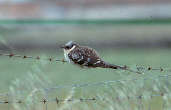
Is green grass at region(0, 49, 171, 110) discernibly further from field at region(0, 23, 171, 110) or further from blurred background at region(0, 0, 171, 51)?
blurred background at region(0, 0, 171, 51)

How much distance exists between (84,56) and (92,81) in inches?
254

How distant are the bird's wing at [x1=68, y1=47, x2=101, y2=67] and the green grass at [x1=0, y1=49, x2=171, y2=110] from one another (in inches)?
11.2

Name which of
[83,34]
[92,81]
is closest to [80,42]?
[83,34]

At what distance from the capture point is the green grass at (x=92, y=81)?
21.3ft

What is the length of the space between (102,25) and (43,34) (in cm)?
249

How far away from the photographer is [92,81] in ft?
45.3

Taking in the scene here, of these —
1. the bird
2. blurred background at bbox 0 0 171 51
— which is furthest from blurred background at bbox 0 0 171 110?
the bird

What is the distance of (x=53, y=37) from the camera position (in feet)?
84.5

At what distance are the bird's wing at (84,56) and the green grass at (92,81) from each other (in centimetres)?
28

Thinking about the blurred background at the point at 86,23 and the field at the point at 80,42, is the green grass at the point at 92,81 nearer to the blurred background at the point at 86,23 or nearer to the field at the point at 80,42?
the field at the point at 80,42

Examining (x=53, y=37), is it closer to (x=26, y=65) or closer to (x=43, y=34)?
(x=43, y=34)

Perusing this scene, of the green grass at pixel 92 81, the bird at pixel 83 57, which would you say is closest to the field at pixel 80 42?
the green grass at pixel 92 81

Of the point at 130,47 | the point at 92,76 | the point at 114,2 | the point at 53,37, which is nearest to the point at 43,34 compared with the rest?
the point at 53,37

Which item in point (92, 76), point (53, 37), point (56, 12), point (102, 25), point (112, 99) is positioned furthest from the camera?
point (56, 12)
